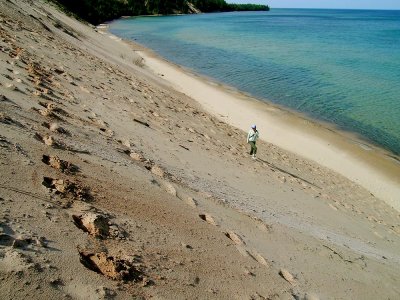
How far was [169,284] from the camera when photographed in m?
3.84

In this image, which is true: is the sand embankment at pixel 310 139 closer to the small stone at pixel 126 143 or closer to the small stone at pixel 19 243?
the small stone at pixel 126 143

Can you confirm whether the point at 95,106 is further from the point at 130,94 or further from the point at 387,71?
the point at 387,71

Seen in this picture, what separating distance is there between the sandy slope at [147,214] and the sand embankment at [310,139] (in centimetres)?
294

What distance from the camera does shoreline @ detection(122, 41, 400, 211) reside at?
15.0 meters

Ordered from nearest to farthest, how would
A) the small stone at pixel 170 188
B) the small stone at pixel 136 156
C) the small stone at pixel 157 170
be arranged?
the small stone at pixel 170 188
the small stone at pixel 157 170
the small stone at pixel 136 156

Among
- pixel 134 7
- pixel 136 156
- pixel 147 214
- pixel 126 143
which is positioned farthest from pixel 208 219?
pixel 134 7

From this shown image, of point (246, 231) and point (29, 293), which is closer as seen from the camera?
point (29, 293)

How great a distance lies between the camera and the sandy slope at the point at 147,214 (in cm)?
356

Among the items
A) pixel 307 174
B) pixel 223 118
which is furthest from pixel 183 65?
pixel 307 174

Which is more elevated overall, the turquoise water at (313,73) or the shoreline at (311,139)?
the turquoise water at (313,73)

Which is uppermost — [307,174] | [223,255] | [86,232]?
[86,232]

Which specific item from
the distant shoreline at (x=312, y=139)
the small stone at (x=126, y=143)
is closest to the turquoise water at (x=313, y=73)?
the distant shoreline at (x=312, y=139)

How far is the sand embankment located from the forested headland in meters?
29.7

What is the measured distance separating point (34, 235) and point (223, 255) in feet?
8.01
